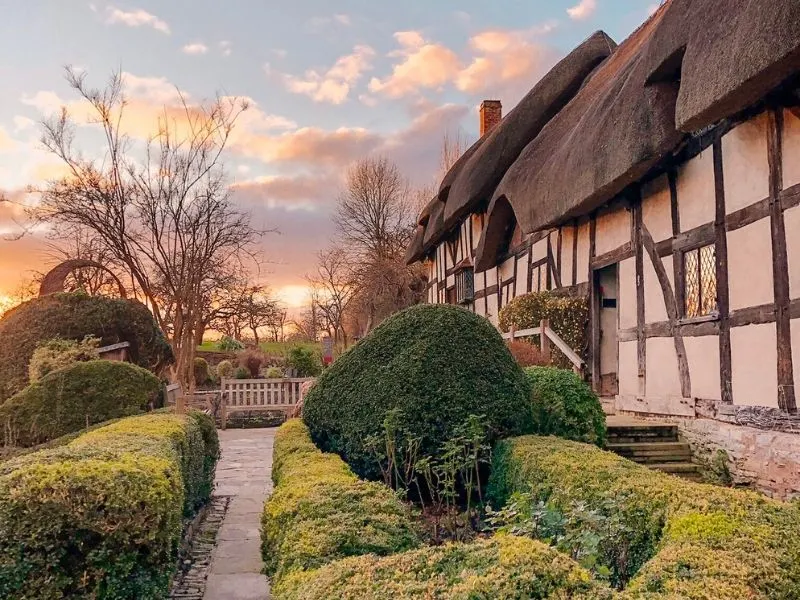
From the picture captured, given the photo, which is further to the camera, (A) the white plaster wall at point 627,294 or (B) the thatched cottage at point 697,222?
(A) the white plaster wall at point 627,294

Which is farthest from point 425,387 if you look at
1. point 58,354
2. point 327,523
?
point 58,354

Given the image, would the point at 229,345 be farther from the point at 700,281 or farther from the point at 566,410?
the point at 566,410

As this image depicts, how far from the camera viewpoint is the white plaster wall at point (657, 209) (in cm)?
830

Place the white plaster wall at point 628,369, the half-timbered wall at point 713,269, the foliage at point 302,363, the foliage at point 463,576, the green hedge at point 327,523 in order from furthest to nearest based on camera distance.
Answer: the foliage at point 302,363 < the white plaster wall at point 628,369 < the half-timbered wall at point 713,269 < the green hedge at point 327,523 < the foliage at point 463,576

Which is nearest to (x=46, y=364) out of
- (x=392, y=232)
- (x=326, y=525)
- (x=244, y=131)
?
(x=326, y=525)

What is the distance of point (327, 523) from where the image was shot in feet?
10.4

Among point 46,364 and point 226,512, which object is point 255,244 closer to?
point 46,364

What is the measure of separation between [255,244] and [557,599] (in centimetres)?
1741

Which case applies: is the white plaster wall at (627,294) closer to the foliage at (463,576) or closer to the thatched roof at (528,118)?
the thatched roof at (528,118)

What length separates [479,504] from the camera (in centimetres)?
567

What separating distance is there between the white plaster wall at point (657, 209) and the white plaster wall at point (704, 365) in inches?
59.8

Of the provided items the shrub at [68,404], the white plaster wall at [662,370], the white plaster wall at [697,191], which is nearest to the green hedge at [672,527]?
the white plaster wall at [662,370]

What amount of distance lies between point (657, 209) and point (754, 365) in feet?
9.06

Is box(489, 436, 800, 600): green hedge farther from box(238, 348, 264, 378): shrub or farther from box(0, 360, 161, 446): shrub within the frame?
box(238, 348, 264, 378): shrub
